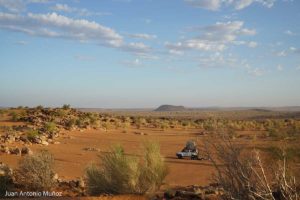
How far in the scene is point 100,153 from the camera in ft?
81.1

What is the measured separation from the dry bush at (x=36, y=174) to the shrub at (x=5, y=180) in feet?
1.06

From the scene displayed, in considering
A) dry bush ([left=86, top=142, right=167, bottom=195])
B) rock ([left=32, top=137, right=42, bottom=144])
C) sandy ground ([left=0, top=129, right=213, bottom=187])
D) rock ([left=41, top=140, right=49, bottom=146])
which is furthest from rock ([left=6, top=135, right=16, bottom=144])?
dry bush ([left=86, top=142, right=167, bottom=195])

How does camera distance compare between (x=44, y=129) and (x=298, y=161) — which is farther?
(x=44, y=129)

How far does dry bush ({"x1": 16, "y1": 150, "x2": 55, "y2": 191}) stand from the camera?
14.4 m

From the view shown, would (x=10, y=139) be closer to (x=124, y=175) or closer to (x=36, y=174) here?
(x=36, y=174)

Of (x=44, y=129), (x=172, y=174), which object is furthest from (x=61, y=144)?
(x=172, y=174)

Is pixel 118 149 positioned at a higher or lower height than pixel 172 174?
higher

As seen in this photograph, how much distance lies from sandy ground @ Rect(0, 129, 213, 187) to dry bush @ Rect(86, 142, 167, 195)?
1.54m

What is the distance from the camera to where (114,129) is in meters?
45.8

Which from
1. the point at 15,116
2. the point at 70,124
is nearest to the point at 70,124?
the point at 70,124

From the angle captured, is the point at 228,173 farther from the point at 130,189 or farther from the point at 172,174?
the point at 172,174

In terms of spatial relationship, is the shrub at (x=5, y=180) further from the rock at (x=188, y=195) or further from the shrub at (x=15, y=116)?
the shrub at (x=15, y=116)

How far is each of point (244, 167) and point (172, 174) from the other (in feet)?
37.7

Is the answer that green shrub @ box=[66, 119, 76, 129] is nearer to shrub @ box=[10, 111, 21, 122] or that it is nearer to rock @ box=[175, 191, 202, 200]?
shrub @ box=[10, 111, 21, 122]
